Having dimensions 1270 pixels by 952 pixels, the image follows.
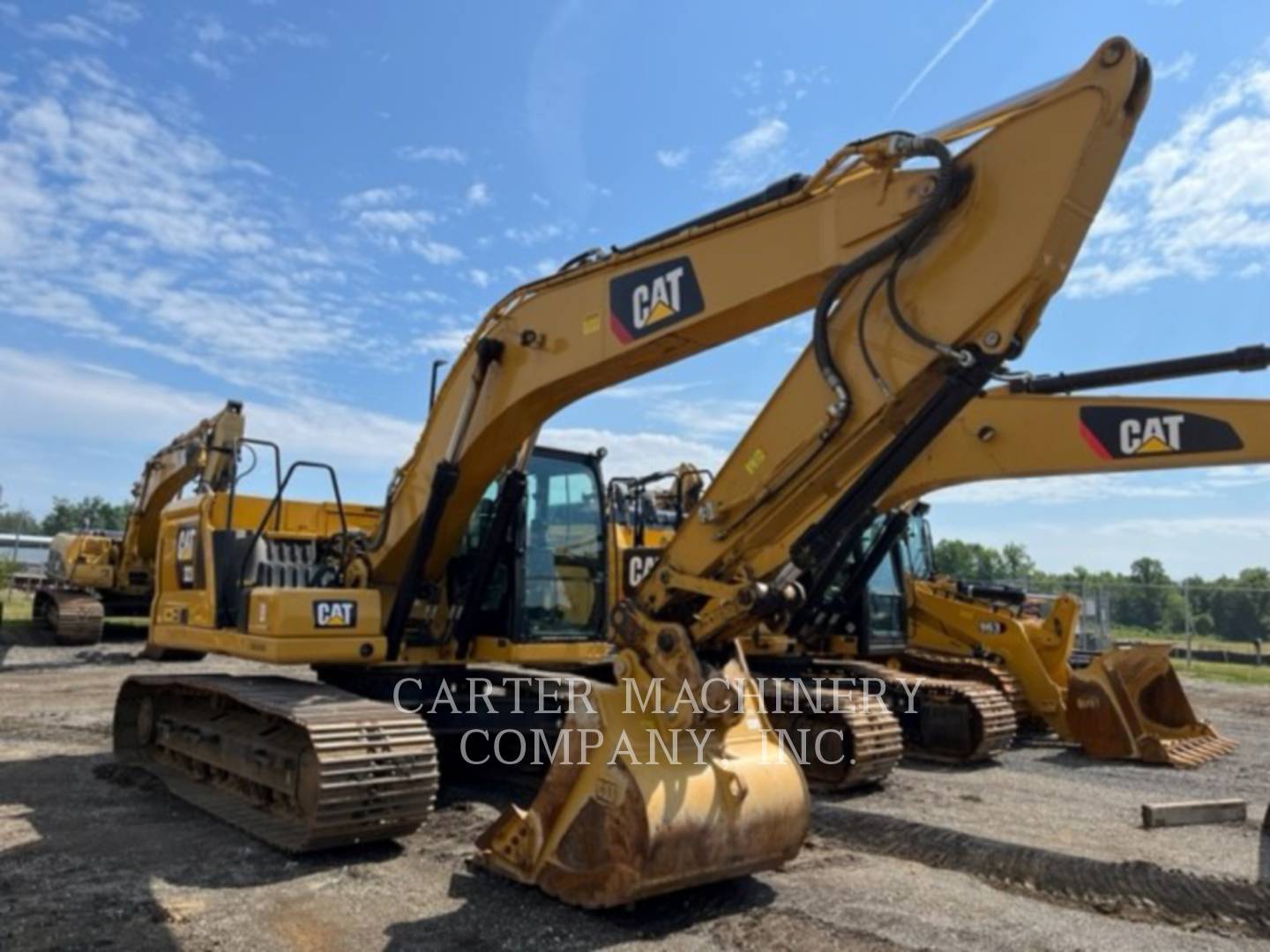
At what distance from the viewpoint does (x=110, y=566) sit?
64.4 feet

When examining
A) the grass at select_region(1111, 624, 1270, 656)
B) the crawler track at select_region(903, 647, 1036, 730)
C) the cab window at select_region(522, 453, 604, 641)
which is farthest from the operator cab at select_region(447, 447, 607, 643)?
the grass at select_region(1111, 624, 1270, 656)

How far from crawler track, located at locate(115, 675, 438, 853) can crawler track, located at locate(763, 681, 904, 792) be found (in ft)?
10.8

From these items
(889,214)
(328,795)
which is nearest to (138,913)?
(328,795)

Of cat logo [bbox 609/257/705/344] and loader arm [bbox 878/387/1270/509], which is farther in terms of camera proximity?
loader arm [bbox 878/387/1270/509]

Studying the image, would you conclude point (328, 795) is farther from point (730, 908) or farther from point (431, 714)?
point (730, 908)

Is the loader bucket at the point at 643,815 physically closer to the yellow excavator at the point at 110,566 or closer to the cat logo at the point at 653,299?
the cat logo at the point at 653,299

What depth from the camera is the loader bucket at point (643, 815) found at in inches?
183

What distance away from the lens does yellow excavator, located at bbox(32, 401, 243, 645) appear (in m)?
17.2

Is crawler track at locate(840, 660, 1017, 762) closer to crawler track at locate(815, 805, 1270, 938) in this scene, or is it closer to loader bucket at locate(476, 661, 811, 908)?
crawler track at locate(815, 805, 1270, 938)

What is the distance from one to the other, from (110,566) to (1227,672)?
22.8 meters

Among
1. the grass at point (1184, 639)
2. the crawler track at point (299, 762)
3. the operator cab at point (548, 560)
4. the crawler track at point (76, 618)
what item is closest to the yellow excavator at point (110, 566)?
the crawler track at point (76, 618)

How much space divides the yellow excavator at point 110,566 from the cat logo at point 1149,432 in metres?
12.7

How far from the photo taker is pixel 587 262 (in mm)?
6273

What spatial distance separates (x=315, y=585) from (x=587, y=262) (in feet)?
11.0
